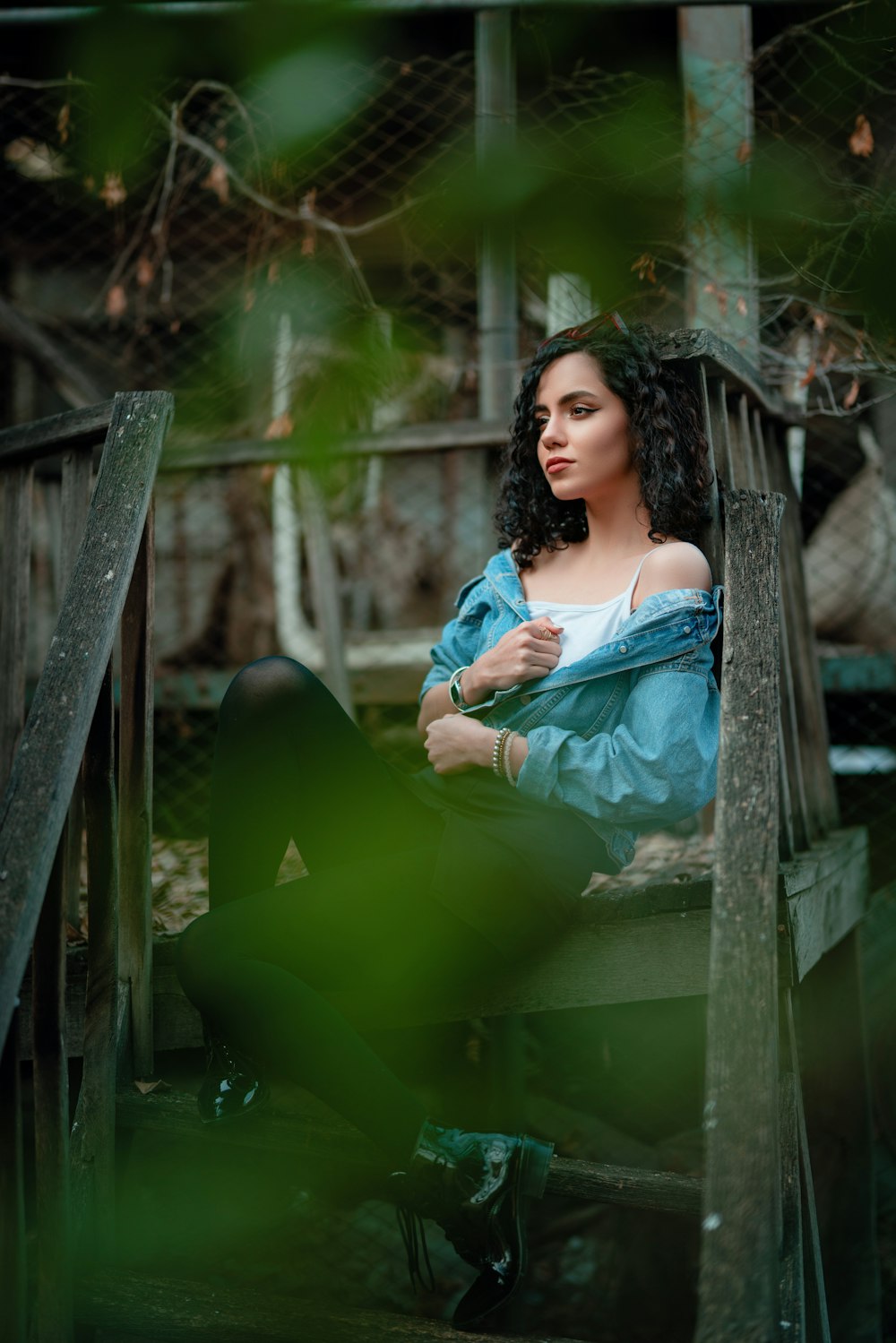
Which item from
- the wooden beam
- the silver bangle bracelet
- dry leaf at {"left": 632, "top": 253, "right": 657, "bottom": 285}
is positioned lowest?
the silver bangle bracelet

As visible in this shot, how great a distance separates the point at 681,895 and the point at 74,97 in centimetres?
373

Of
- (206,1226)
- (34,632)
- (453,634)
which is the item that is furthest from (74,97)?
(206,1226)

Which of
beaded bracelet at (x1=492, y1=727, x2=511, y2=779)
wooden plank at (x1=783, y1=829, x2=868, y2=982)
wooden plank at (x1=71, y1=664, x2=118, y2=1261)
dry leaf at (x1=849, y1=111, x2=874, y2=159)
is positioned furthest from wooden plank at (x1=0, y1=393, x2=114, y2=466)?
dry leaf at (x1=849, y1=111, x2=874, y2=159)

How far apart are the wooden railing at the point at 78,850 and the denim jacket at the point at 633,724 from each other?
2.30 feet

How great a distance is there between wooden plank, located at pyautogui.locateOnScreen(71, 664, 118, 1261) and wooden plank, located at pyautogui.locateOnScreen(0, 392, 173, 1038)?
0.13 m

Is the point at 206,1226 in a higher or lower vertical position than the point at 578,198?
lower

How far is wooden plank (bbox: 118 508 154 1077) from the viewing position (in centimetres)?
208

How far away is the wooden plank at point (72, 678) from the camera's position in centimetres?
155

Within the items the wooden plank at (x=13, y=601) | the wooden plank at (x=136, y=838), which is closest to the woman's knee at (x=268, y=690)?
the wooden plank at (x=136, y=838)

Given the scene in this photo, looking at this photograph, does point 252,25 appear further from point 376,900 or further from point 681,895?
point 681,895

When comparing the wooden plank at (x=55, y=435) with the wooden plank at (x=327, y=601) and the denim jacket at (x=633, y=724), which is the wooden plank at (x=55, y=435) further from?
the wooden plank at (x=327, y=601)

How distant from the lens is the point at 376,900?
6.12 feet

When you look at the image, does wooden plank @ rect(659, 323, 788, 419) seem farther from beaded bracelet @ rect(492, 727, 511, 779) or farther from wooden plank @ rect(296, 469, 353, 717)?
wooden plank @ rect(296, 469, 353, 717)

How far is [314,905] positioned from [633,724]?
0.59m
